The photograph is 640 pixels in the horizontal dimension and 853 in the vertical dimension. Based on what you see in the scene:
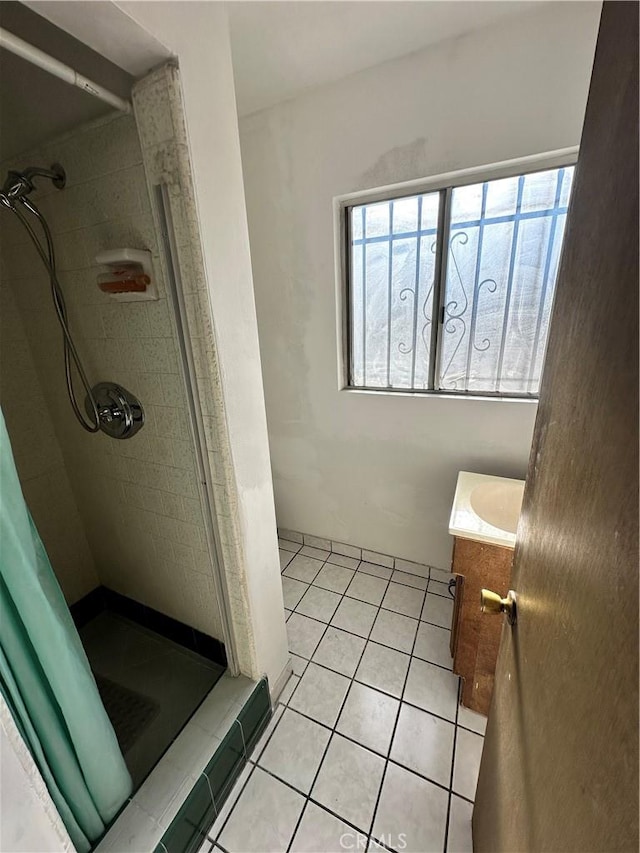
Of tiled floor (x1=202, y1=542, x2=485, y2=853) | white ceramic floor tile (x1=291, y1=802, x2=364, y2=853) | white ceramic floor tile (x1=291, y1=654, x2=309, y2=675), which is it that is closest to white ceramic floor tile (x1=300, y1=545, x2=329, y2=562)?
tiled floor (x1=202, y1=542, x2=485, y2=853)

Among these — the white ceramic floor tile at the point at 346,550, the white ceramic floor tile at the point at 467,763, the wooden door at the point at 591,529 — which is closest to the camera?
the wooden door at the point at 591,529

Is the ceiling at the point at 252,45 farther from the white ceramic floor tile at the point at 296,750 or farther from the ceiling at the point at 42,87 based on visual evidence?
the white ceramic floor tile at the point at 296,750

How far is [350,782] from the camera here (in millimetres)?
1122

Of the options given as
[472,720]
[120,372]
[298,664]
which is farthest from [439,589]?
[120,372]

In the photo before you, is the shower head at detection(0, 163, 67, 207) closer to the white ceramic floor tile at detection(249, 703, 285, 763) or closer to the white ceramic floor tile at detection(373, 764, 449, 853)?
the white ceramic floor tile at detection(249, 703, 285, 763)

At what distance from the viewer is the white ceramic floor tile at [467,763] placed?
110 centimetres

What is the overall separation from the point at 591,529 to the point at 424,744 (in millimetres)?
1329

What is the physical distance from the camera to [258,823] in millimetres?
1045

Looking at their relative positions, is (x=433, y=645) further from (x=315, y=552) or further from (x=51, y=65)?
(x=51, y=65)

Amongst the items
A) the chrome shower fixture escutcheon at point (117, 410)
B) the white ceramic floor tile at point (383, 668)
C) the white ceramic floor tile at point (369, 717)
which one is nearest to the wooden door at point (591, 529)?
the white ceramic floor tile at point (369, 717)

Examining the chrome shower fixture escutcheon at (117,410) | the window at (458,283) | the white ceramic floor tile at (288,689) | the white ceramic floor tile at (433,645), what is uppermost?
the window at (458,283)

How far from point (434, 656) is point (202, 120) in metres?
2.07

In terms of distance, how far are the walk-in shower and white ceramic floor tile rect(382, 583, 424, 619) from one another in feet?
4.98

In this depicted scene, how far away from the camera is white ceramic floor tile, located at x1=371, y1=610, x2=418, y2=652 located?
1.58 meters
